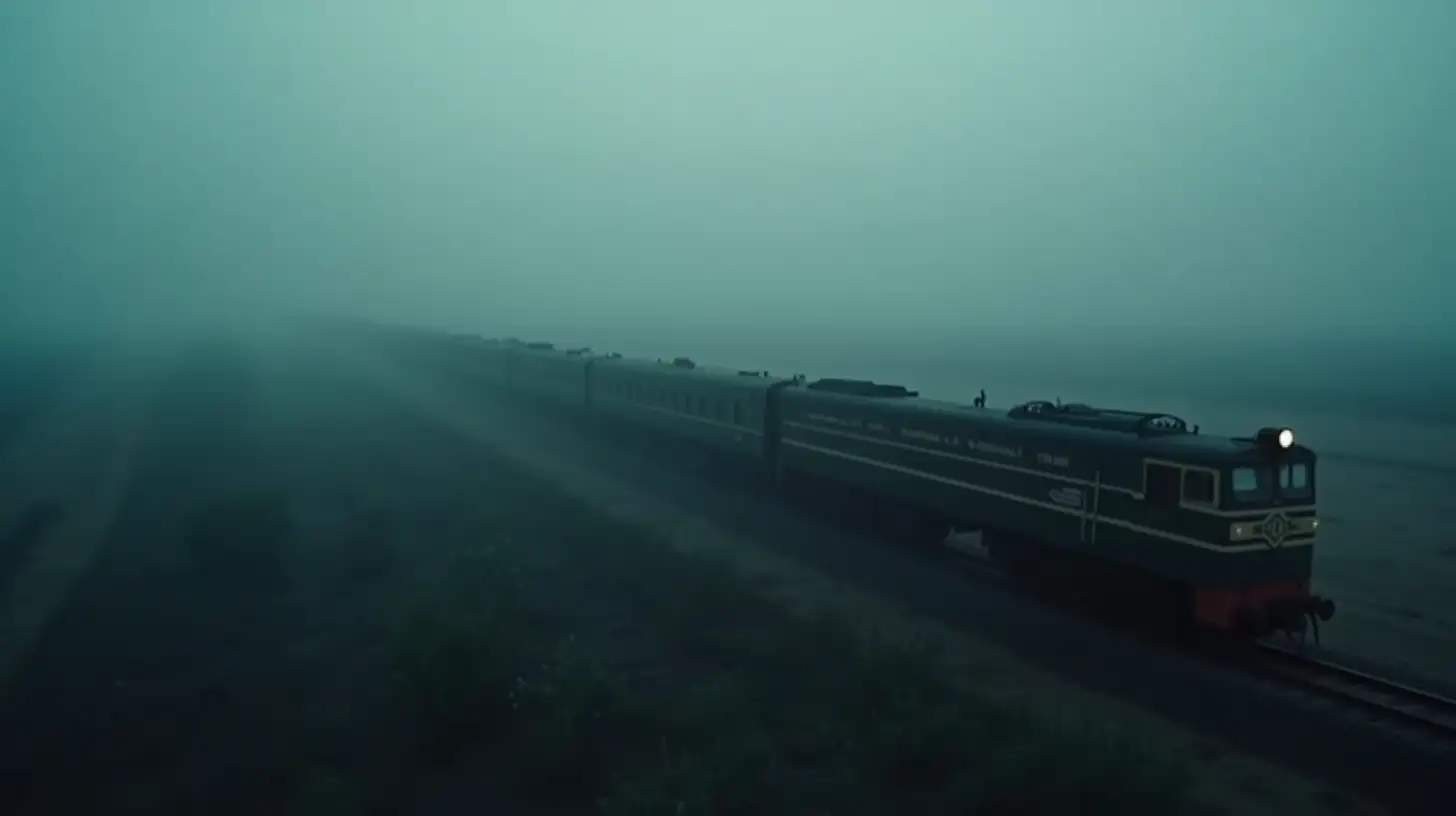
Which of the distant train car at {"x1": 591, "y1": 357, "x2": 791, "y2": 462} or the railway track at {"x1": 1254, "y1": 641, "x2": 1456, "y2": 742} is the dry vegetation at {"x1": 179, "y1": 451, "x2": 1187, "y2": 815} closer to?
the railway track at {"x1": 1254, "y1": 641, "x2": 1456, "y2": 742}

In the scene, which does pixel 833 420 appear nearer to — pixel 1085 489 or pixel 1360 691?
pixel 1085 489

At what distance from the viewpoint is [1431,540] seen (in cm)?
2719

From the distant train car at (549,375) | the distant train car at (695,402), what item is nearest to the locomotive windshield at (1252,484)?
the distant train car at (695,402)

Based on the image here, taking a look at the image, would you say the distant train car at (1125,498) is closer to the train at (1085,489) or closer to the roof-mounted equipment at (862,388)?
the train at (1085,489)

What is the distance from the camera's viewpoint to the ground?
38.4ft

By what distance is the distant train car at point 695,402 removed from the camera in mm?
29781

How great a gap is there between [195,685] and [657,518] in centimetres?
1235

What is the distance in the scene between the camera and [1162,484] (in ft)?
52.9

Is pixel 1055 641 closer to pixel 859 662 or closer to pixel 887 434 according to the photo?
pixel 859 662

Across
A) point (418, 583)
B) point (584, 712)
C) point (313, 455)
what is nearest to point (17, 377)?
point (313, 455)

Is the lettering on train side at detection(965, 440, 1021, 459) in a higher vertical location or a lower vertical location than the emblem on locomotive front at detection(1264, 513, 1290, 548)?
higher

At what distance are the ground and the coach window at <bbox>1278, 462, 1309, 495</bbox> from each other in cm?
478

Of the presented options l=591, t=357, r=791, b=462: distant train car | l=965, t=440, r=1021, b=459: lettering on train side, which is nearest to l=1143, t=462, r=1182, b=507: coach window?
l=965, t=440, r=1021, b=459: lettering on train side

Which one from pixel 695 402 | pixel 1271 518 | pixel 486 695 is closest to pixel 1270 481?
pixel 1271 518
